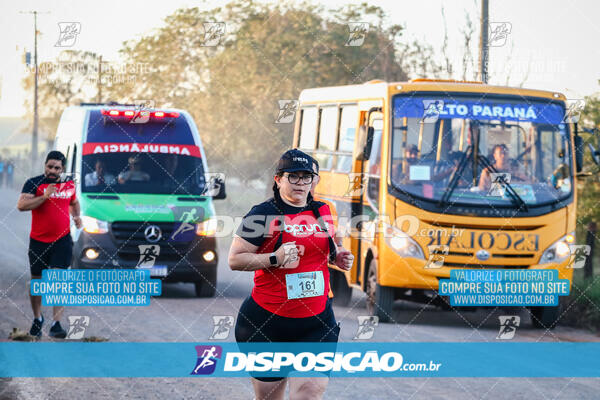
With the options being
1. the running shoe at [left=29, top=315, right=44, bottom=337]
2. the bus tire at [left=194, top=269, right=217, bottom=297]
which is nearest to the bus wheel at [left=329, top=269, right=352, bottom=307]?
Answer: the bus tire at [left=194, top=269, right=217, bottom=297]

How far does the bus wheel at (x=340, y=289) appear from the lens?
52.1 feet

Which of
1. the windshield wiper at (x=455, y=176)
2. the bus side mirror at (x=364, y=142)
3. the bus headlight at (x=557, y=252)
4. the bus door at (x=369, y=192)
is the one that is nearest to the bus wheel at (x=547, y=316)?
the bus headlight at (x=557, y=252)

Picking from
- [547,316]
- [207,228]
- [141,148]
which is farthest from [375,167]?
[141,148]

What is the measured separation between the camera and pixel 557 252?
1346 centimetres

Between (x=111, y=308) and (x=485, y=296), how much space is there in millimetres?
4803

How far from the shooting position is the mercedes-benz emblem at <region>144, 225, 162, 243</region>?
14.8 meters

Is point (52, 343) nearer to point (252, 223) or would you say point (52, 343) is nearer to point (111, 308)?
point (111, 308)

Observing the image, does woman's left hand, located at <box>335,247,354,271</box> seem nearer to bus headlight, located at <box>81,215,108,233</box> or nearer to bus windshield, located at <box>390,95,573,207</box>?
bus windshield, located at <box>390,95,573,207</box>

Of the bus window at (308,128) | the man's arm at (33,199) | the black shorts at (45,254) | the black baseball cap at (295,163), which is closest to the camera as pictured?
the black baseball cap at (295,163)

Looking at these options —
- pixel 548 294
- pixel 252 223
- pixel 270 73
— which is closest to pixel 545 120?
pixel 548 294

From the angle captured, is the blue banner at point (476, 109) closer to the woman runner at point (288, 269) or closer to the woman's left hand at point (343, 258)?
the woman's left hand at point (343, 258)

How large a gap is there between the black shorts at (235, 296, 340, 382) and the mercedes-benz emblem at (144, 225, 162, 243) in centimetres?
891

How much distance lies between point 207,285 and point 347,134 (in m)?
2.96

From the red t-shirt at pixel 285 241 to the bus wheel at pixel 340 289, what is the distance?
9.81 m
